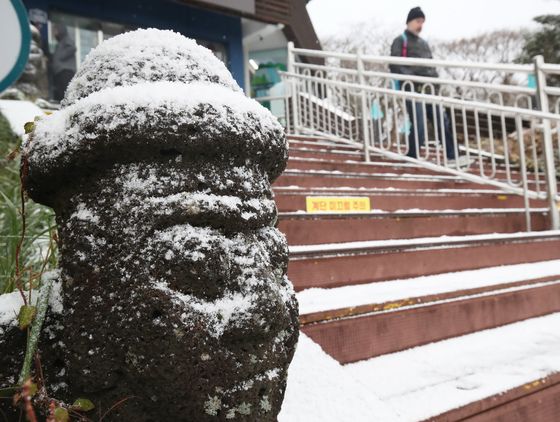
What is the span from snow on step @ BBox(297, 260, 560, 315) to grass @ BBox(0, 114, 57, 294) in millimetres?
991

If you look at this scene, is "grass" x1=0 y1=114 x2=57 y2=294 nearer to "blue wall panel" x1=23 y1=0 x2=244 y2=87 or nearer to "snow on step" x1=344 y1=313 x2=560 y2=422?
"snow on step" x1=344 y1=313 x2=560 y2=422

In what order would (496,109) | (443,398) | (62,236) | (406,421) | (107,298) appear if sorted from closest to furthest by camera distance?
(107,298) < (62,236) < (406,421) < (443,398) < (496,109)

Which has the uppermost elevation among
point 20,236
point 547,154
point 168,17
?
point 168,17

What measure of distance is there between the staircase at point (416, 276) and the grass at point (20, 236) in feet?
3.23

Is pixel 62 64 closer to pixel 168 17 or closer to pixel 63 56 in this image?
pixel 63 56

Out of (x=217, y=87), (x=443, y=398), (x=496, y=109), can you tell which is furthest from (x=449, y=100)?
(x=217, y=87)

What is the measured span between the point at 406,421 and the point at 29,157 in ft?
4.07

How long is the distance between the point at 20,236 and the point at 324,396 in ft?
4.26

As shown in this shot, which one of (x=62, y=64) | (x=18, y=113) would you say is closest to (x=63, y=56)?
(x=62, y=64)

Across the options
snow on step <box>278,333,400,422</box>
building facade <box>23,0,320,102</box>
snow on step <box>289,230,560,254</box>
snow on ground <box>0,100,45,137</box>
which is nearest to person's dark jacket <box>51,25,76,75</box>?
building facade <box>23,0,320,102</box>

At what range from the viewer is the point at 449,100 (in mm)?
A: 4578

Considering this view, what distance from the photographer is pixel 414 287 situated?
2.49 m

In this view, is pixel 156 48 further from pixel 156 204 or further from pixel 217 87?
pixel 156 204

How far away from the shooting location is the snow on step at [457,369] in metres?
1.65
